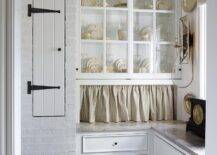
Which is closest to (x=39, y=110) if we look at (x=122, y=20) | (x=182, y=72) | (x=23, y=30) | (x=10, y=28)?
(x=23, y=30)

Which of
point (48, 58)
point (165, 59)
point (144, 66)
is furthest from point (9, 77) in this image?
point (165, 59)

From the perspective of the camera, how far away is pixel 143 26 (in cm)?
326

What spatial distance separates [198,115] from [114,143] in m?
0.89

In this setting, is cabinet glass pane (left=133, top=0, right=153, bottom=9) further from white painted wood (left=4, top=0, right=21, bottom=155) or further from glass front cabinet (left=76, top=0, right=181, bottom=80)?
white painted wood (left=4, top=0, right=21, bottom=155)

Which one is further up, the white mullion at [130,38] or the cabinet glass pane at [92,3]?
the cabinet glass pane at [92,3]

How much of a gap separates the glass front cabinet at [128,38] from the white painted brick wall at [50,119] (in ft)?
1.15

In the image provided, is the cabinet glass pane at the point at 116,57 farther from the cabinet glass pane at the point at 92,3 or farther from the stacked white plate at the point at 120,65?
the cabinet glass pane at the point at 92,3

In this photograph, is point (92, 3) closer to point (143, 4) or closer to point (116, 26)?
point (116, 26)

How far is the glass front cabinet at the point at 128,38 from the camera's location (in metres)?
3.11

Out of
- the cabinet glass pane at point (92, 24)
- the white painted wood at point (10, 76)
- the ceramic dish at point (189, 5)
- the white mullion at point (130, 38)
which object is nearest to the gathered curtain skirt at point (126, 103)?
the white mullion at point (130, 38)

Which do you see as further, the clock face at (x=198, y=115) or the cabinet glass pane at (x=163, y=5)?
the cabinet glass pane at (x=163, y=5)

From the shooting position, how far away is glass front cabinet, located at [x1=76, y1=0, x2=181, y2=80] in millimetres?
3111

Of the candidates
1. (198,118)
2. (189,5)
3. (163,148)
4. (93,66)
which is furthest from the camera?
(93,66)
